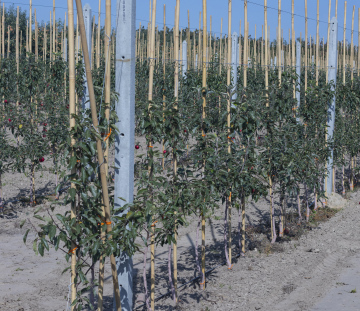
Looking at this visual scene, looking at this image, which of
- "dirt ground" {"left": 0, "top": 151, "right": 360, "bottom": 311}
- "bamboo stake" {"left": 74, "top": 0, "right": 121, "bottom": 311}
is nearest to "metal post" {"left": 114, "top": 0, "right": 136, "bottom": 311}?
"bamboo stake" {"left": 74, "top": 0, "right": 121, "bottom": 311}

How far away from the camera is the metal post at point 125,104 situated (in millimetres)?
4414

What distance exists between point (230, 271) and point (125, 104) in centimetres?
345

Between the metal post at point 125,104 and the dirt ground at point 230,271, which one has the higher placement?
the metal post at point 125,104

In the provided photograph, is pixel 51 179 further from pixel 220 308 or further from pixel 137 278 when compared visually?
pixel 220 308

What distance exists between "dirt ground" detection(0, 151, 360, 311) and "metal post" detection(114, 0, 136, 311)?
176 cm

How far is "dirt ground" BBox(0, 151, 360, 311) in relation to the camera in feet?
18.9

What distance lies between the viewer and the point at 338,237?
28.6 feet

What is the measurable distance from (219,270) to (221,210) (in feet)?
10.9

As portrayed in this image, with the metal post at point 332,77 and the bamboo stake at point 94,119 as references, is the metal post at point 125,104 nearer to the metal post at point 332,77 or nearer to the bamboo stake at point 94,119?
the bamboo stake at point 94,119

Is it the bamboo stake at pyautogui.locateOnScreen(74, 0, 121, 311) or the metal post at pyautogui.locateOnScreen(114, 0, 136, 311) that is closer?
the bamboo stake at pyautogui.locateOnScreen(74, 0, 121, 311)

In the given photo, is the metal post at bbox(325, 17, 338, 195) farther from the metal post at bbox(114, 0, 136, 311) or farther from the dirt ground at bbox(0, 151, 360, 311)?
the metal post at bbox(114, 0, 136, 311)

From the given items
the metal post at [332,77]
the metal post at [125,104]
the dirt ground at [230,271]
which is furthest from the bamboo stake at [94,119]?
the metal post at [332,77]

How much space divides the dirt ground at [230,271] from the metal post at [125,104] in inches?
69.4

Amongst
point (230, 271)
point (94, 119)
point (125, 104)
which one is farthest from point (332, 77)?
point (94, 119)
